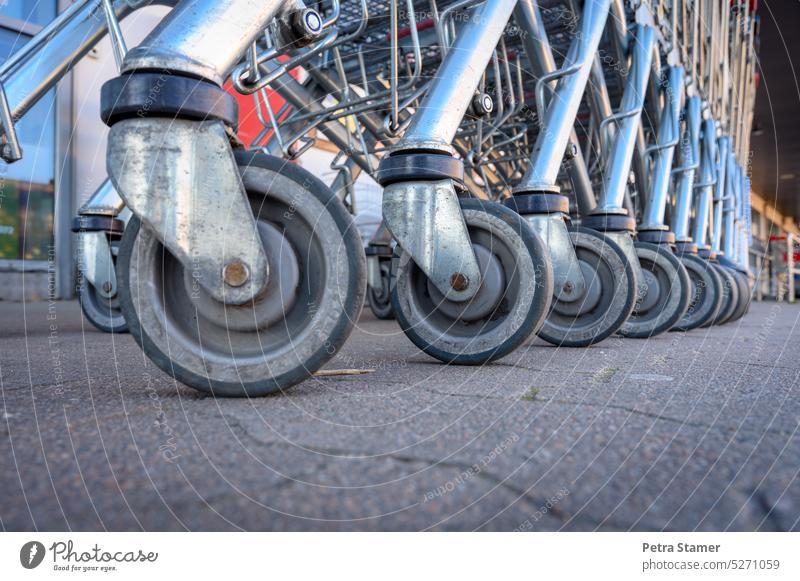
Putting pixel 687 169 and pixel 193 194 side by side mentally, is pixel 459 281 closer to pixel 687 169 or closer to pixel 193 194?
pixel 193 194

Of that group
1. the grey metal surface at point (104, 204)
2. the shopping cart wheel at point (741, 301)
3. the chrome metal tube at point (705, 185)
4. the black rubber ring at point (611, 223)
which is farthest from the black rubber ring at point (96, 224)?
the chrome metal tube at point (705, 185)

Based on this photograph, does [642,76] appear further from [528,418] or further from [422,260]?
[528,418]

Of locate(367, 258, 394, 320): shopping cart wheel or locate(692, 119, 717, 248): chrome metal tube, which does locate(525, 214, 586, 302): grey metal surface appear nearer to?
locate(367, 258, 394, 320): shopping cart wheel

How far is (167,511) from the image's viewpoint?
1.97 feet

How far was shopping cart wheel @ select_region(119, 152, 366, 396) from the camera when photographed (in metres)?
1.05

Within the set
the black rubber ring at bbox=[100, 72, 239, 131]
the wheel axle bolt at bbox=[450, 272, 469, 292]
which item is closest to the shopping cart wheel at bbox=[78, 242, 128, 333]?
the wheel axle bolt at bbox=[450, 272, 469, 292]

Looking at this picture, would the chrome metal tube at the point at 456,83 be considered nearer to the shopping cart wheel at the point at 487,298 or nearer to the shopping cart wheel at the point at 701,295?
the shopping cart wheel at the point at 487,298

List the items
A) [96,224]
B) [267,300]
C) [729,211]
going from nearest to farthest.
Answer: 1. [267,300]
2. [96,224]
3. [729,211]

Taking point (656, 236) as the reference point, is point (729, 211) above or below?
above

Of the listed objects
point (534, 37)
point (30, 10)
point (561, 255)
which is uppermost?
point (30, 10)

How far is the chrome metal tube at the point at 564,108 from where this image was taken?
208 cm

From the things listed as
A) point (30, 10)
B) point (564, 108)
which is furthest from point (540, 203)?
point (30, 10)

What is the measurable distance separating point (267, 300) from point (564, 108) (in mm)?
1547

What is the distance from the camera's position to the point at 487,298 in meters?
1.62
